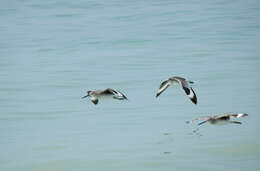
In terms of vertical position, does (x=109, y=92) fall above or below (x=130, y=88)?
below

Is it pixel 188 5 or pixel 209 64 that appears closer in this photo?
pixel 209 64

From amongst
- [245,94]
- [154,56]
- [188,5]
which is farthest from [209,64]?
[188,5]

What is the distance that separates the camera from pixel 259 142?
12.2 meters

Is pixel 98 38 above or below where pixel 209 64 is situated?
above

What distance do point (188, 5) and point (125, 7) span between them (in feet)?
8.46

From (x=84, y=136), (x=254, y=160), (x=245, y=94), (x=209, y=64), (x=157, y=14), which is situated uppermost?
(x=157, y=14)

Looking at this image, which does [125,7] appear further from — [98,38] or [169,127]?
[169,127]

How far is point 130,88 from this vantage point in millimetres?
16594

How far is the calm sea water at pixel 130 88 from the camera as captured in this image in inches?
475

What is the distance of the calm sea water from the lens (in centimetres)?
1205

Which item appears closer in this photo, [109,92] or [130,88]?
[109,92]

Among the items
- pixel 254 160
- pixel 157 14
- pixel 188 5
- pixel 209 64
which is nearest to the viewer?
pixel 254 160

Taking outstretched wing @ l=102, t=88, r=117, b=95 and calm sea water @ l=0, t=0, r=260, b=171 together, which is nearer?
calm sea water @ l=0, t=0, r=260, b=171

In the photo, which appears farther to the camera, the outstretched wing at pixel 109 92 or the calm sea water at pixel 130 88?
the outstretched wing at pixel 109 92
